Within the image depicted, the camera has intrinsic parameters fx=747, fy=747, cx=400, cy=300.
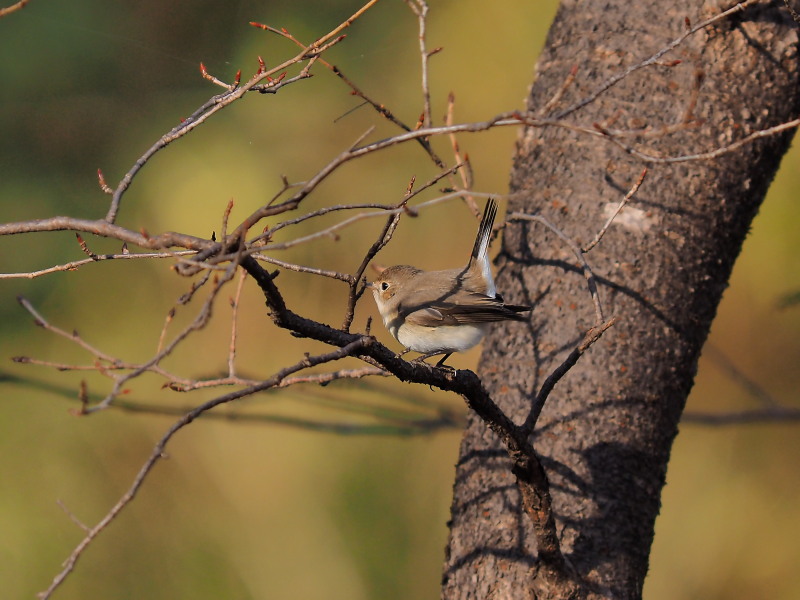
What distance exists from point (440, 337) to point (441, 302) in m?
0.11

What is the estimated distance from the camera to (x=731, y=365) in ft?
12.9

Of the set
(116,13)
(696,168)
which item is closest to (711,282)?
(696,168)

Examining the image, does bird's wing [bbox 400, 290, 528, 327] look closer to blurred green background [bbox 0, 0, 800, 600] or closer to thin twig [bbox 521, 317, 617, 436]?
thin twig [bbox 521, 317, 617, 436]

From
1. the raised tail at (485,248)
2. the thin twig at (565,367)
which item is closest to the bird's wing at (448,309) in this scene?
the raised tail at (485,248)

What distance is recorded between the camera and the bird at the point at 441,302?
7.35ft

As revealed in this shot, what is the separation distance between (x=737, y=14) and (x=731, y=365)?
92.5 inches

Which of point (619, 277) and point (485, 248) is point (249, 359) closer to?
point (485, 248)

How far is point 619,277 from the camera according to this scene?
1.95m

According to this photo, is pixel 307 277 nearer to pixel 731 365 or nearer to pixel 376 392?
pixel 376 392

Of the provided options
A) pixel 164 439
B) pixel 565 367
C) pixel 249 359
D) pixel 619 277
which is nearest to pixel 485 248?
pixel 619 277

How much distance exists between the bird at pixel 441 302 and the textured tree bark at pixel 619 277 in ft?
0.38

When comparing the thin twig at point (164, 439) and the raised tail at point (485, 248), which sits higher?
the raised tail at point (485, 248)

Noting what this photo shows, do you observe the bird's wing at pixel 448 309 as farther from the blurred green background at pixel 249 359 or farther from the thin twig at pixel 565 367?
the blurred green background at pixel 249 359

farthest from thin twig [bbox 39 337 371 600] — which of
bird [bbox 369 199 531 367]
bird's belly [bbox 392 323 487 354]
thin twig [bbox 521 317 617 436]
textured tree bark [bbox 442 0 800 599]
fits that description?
bird's belly [bbox 392 323 487 354]
